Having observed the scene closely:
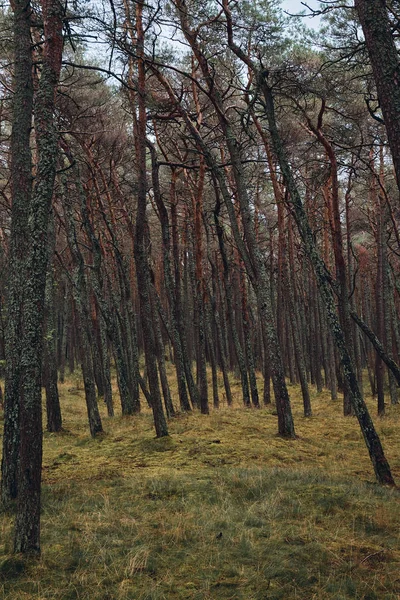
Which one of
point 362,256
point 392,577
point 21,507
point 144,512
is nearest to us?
point 392,577

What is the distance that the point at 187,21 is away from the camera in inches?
459

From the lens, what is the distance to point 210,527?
531 centimetres

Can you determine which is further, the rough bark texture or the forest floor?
the rough bark texture

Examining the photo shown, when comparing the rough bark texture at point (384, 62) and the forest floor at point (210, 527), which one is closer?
the forest floor at point (210, 527)

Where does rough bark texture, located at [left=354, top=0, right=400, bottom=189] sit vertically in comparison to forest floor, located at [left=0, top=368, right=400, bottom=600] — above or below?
above

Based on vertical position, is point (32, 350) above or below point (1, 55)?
below

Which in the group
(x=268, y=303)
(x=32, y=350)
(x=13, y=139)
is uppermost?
(x=13, y=139)

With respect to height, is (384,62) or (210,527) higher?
(384,62)

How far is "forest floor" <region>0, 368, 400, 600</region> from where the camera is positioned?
163 inches

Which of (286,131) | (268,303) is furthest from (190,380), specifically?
(286,131)

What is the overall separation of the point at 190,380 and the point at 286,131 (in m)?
8.91

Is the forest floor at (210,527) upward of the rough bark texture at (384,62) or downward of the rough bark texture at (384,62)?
downward

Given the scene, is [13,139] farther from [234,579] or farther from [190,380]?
[190,380]

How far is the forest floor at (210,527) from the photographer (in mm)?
4133
